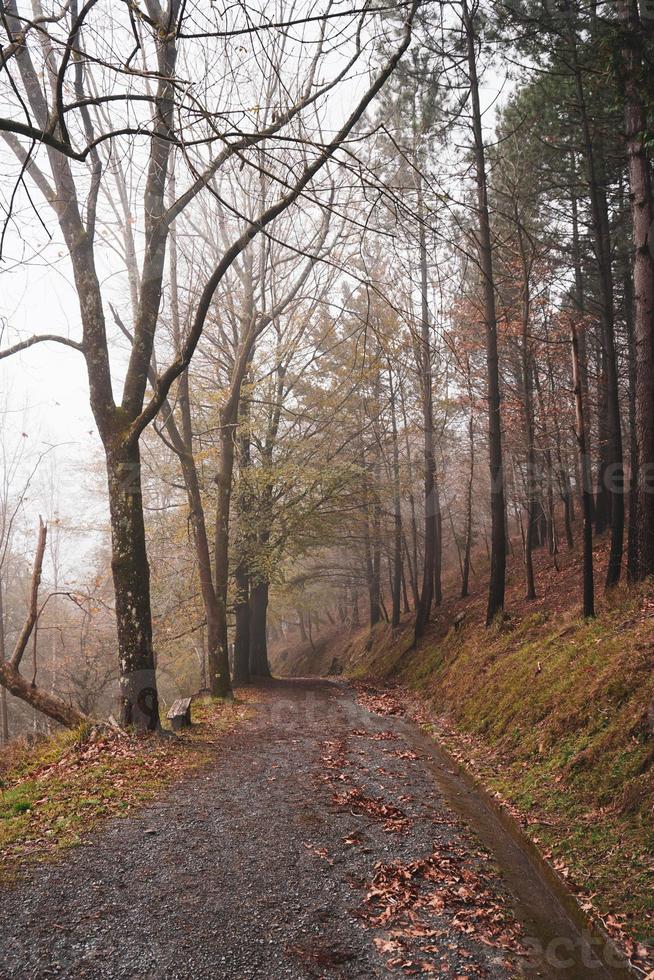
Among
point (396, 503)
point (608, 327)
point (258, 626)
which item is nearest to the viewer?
point (608, 327)

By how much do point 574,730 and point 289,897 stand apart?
381 cm

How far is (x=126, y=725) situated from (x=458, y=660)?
740cm

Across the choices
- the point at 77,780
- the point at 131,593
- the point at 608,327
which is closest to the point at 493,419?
the point at 608,327

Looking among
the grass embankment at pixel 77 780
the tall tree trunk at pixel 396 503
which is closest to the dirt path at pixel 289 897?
the grass embankment at pixel 77 780

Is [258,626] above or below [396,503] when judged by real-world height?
below

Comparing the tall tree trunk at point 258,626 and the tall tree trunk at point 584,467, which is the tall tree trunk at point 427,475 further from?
the tall tree trunk at point 584,467

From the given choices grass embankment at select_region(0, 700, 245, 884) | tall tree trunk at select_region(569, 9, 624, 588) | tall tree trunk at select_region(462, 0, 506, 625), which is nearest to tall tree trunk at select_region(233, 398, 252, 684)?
tall tree trunk at select_region(462, 0, 506, 625)

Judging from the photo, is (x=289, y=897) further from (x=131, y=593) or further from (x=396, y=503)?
(x=396, y=503)

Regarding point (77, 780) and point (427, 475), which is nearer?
point (77, 780)

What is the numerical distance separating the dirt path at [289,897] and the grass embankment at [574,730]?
1.27ft

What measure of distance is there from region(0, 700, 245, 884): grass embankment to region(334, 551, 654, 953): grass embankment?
349 centimetres

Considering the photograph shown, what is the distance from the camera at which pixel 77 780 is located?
6043 millimetres

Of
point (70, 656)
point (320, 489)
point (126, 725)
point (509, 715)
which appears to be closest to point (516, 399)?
point (320, 489)

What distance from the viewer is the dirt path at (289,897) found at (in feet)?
10.3
